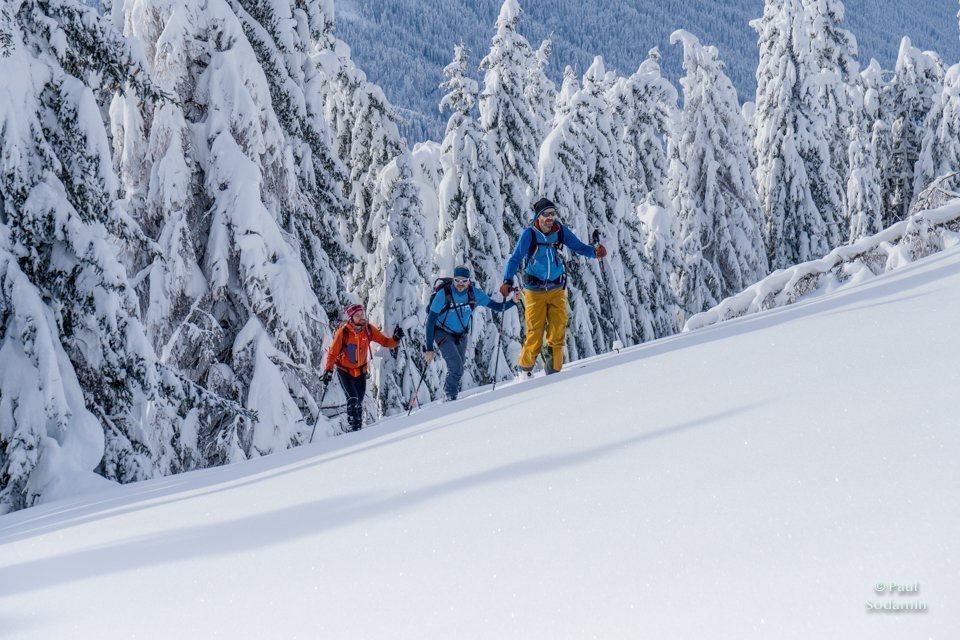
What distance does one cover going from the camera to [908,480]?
105 inches

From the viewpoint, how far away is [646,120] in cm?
3169

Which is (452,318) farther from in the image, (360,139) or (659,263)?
(659,263)

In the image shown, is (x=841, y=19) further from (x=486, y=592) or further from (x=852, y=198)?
(x=486, y=592)

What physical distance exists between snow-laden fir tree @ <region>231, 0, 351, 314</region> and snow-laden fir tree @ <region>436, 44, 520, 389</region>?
5.87 metres

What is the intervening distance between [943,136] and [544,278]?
1064 inches

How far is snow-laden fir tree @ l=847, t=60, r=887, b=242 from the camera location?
32406 mm

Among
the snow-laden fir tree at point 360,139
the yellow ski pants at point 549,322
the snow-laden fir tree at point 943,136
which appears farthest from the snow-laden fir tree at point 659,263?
the yellow ski pants at point 549,322

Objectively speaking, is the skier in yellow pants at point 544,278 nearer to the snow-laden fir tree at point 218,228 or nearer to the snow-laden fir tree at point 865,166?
the snow-laden fir tree at point 218,228

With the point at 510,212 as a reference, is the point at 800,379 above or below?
below

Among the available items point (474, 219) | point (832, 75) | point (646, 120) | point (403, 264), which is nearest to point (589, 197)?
point (474, 219)

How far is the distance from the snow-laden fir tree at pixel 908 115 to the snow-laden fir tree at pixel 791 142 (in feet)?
11.1

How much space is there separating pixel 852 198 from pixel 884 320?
2992cm

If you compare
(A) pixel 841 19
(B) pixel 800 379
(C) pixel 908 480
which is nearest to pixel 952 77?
A: (A) pixel 841 19

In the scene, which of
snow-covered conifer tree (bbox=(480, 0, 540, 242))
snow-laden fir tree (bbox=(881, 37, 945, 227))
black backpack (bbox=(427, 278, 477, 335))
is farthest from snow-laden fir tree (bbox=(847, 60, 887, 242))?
black backpack (bbox=(427, 278, 477, 335))
